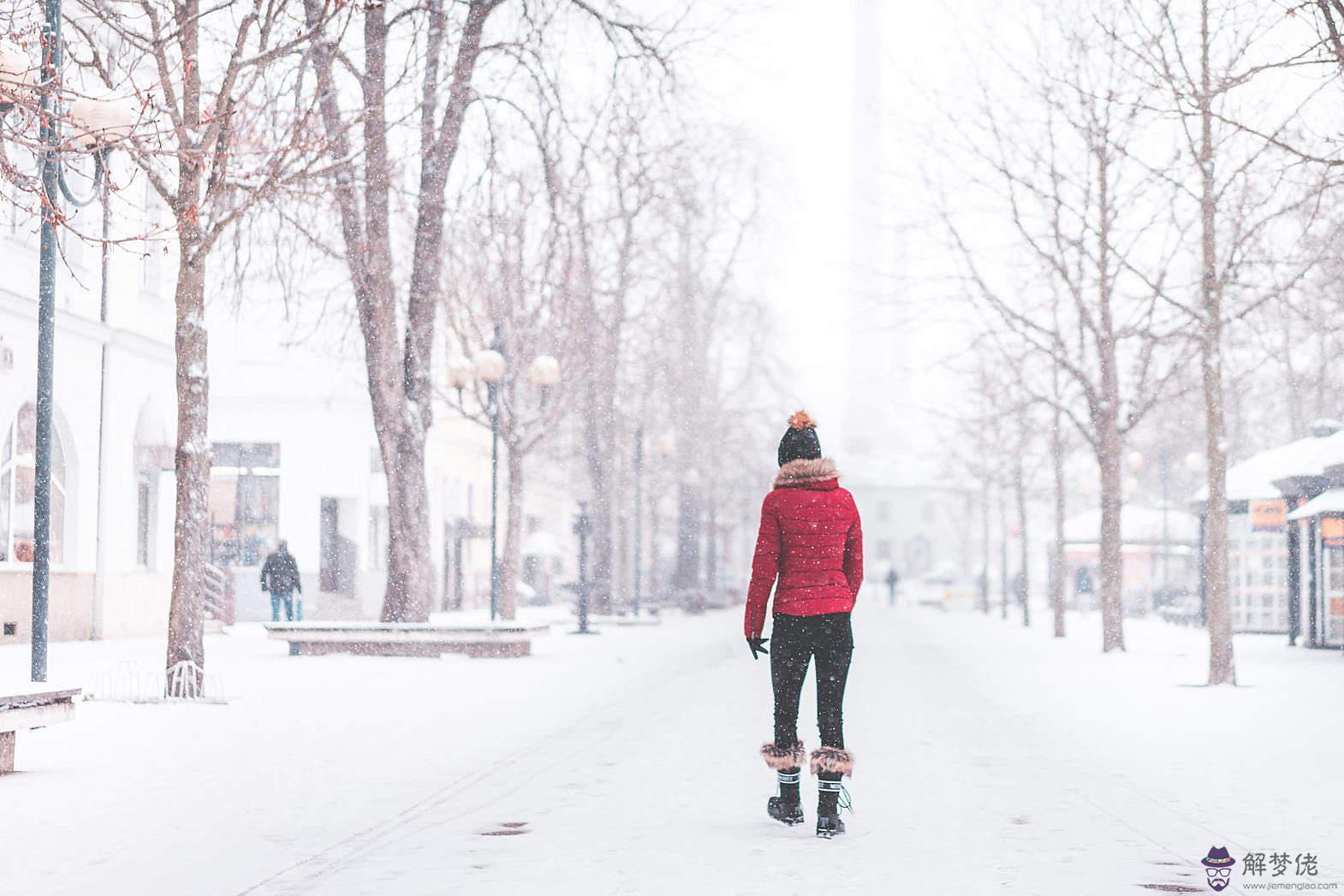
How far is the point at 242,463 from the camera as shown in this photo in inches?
1631

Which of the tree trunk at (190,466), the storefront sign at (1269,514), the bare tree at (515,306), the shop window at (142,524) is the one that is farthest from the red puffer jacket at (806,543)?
the storefront sign at (1269,514)

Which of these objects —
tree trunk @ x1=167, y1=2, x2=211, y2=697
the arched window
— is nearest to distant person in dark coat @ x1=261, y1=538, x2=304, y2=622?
the arched window

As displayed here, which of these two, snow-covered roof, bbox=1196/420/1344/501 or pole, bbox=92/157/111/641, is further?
pole, bbox=92/157/111/641

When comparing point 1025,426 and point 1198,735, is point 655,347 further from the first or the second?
point 1198,735

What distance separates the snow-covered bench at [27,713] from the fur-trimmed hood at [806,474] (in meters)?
4.76

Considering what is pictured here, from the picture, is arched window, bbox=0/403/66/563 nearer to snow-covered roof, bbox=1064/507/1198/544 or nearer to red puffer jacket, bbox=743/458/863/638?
red puffer jacket, bbox=743/458/863/638

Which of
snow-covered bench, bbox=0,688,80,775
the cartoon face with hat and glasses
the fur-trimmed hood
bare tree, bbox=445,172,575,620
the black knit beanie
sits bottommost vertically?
the cartoon face with hat and glasses

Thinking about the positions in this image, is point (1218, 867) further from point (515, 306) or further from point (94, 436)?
point (515, 306)

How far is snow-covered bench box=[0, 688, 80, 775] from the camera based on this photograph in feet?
33.2

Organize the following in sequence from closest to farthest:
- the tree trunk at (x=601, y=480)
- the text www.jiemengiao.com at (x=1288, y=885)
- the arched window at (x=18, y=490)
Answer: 1. the text www.jiemengiao.com at (x=1288, y=885)
2. the arched window at (x=18, y=490)
3. the tree trunk at (x=601, y=480)

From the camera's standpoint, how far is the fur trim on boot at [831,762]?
8.15 meters

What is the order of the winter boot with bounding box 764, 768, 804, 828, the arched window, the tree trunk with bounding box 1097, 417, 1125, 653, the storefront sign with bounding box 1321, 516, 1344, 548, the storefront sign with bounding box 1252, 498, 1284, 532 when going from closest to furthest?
the winter boot with bounding box 764, 768, 804, 828 < the arched window < the tree trunk with bounding box 1097, 417, 1125, 653 < the storefront sign with bounding box 1321, 516, 1344, 548 < the storefront sign with bounding box 1252, 498, 1284, 532

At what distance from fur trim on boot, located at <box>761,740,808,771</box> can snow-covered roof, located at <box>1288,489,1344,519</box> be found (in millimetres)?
19828

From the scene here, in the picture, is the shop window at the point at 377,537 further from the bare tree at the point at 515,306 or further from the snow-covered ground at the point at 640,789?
the snow-covered ground at the point at 640,789
